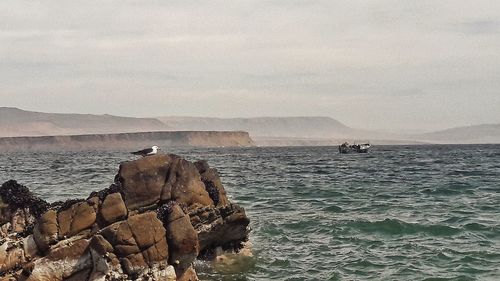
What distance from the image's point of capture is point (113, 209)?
17.2 meters

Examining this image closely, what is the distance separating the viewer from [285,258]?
2134 centimetres

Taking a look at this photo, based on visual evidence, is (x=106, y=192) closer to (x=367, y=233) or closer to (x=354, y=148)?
(x=367, y=233)

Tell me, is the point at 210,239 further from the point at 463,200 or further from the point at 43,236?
the point at 463,200

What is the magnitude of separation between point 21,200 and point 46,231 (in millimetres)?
3229

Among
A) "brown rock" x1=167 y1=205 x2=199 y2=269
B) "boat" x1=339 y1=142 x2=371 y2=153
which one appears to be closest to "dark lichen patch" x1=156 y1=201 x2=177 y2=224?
"brown rock" x1=167 y1=205 x2=199 y2=269

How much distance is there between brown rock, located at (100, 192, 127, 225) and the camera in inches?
670

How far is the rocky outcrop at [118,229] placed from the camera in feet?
51.2

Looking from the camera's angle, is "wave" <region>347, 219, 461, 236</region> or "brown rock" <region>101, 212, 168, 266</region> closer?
"brown rock" <region>101, 212, 168, 266</region>

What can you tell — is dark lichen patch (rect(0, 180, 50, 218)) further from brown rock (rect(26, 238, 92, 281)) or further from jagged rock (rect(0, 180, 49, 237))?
brown rock (rect(26, 238, 92, 281))

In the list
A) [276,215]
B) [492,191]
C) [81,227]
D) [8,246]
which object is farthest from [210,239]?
[492,191]

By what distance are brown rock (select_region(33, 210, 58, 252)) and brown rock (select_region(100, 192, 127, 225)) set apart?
1495 mm

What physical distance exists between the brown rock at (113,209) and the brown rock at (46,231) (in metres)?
1.49

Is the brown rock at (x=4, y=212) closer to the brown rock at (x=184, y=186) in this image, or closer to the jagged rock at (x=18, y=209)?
the jagged rock at (x=18, y=209)

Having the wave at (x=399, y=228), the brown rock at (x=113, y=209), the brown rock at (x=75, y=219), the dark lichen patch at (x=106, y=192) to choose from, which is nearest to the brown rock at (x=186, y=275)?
the brown rock at (x=113, y=209)
